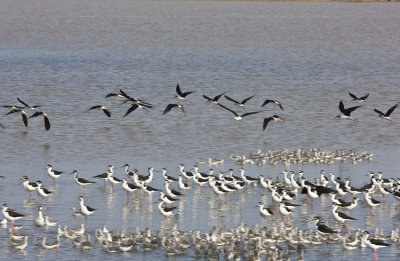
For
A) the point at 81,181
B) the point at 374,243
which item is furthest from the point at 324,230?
the point at 81,181

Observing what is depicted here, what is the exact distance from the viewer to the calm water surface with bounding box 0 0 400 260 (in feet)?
87.2

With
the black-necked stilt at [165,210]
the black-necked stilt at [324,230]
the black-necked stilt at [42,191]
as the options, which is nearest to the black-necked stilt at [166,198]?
the black-necked stilt at [165,210]

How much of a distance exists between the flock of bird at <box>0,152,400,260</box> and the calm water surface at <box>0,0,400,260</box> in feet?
1.04

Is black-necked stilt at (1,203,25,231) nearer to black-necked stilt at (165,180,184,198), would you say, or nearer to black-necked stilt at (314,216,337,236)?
black-necked stilt at (165,180,184,198)

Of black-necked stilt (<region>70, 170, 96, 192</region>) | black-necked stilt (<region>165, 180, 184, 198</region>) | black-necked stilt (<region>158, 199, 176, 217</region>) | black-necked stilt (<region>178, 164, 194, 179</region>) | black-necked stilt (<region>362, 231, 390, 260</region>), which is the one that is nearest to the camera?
black-necked stilt (<region>362, 231, 390, 260</region>)

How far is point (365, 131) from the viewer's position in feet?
131

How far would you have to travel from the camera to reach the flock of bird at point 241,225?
22.1 metres

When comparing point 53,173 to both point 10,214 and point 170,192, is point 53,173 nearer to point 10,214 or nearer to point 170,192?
point 170,192

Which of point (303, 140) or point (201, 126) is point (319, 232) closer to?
point (303, 140)

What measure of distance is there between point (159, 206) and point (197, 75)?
37.0 metres

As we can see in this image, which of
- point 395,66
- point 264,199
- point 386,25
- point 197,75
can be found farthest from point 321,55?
A: point 264,199

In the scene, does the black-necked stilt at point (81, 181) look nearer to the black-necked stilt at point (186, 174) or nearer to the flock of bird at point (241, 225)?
the flock of bird at point (241, 225)

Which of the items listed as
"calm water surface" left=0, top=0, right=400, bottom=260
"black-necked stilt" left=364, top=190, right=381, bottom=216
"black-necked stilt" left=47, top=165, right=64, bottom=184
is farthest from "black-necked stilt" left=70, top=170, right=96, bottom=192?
"black-necked stilt" left=364, top=190, right=381, bottom=216

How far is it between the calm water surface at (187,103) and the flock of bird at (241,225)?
316mm
